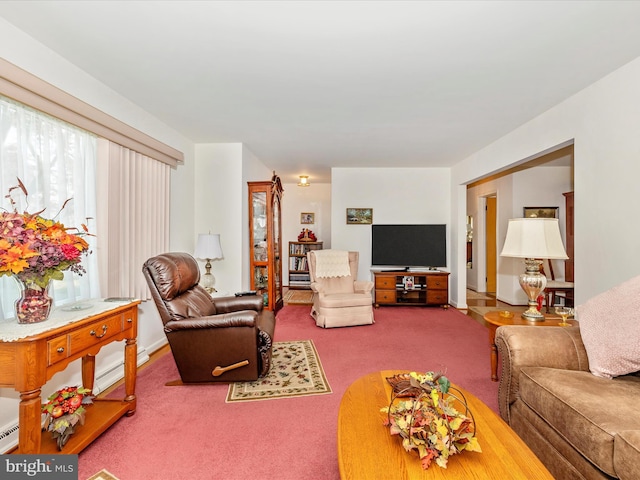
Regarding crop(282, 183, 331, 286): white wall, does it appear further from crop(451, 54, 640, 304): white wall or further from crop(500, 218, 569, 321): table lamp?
crop(500, 218, 569, 321): table lamp

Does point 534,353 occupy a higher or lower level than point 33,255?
lower

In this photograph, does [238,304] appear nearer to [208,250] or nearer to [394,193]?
[208,250]

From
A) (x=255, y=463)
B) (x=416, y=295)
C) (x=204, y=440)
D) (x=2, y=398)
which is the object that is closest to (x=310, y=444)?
(x=255, y=463)

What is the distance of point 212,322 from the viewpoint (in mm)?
2295

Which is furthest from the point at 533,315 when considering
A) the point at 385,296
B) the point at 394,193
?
the point at 394,193

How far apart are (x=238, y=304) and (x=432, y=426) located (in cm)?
222

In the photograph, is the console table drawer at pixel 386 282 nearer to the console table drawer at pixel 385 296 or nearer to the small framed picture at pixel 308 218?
the console table drawer at pixel 385 296

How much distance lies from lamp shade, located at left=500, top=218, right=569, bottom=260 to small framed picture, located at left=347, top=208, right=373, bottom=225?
125 inches

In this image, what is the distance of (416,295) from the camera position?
17.5ft

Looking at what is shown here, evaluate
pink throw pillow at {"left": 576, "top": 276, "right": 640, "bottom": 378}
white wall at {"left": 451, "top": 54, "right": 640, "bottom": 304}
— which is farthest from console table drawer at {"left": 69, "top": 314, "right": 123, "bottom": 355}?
white wall at {"left": 451, "top": 54, "right": 640, "bottom": 304}

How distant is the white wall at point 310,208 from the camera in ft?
23.9

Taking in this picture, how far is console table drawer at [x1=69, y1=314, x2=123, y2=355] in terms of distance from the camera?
160 cm

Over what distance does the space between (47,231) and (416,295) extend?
4917 millimetres

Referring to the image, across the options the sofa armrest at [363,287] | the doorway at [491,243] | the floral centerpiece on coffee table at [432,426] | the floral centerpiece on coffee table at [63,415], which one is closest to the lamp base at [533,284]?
the floral centerpiece on coffee table at [432,426]
